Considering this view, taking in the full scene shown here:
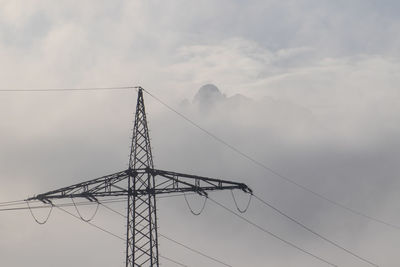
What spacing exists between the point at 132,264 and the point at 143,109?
15.5m

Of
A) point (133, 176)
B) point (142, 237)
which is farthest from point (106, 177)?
point (142, 237)

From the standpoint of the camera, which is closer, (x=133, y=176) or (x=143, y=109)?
(x=133, y=176)

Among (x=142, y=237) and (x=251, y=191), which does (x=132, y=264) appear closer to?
(x=142, y=237)

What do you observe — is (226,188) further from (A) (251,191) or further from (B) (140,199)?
(B) (140,199)

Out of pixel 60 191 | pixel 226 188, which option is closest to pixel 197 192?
pixel 226 188

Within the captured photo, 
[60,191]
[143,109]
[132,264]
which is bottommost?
[132,264]

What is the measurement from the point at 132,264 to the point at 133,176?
7.95m

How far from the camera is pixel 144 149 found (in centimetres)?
6812

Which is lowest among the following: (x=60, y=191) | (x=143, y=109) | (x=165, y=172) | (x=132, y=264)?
(x=132, y=264)

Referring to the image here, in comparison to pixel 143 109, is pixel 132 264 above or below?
below

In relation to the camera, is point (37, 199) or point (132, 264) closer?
point (132, 264)

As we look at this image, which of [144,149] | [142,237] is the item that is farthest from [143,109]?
[142,237]

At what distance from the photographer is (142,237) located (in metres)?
64.1

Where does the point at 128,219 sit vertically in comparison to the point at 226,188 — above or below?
below
